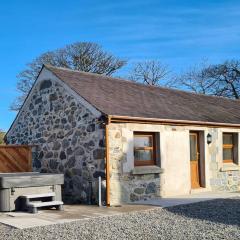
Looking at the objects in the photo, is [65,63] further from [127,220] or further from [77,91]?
[127,220]

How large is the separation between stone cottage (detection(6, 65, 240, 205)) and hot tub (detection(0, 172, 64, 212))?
1.12 meters

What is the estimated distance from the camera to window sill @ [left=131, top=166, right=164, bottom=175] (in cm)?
1209

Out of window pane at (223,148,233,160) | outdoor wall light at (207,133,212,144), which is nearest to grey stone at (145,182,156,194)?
outdoor wall light at (207,133,212,144)

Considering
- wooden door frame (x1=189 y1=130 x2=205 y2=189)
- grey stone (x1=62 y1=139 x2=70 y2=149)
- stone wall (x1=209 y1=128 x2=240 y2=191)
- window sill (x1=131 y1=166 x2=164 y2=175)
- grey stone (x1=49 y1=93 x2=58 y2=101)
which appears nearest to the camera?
window sill (x1=131 y1=166 x2=164 y2=175)

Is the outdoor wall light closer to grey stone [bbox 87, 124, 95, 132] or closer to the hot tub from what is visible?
grey stone [bbox 87, 124, 95, 132]

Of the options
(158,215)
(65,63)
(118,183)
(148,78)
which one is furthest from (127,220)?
(148,78)

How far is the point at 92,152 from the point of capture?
11883mm

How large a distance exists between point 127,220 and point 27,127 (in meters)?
7.17

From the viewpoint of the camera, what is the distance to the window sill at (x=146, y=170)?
12.1 meters

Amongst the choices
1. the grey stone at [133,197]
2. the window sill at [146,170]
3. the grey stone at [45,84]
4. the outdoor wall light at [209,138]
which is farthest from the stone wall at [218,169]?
the grey stone at [45,84]

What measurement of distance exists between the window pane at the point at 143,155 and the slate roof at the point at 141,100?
3.68ft

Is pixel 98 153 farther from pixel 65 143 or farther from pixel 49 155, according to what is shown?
pixel 49 155

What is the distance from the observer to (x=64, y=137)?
13.1 metres

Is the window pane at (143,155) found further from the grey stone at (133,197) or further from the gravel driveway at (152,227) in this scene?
the gravel driveway at (152,227)
